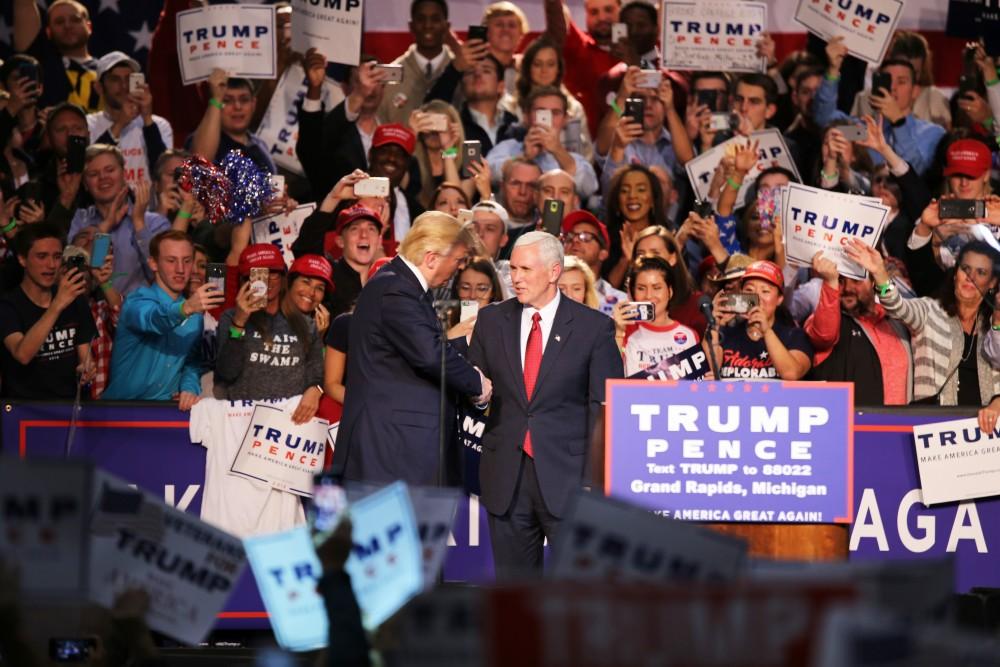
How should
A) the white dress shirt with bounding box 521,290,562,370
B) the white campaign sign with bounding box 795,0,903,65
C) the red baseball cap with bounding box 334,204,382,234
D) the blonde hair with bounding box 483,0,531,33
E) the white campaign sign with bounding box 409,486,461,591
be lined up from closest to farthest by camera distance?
the white campaign sign with bounding box 409,486,461,591, the white dress shirt with bounding box 521,290,562,370, the red baseball cap with bounding box 334,204,382,234, the white campaign sign with bounding box 795,0,903,65, the blonde hair with bounding box 483,0,531,33

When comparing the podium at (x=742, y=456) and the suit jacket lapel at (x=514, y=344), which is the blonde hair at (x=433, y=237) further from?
the podium at (x=742, y=456)

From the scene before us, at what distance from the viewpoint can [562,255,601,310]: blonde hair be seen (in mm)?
8835

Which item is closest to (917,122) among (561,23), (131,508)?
(561,23)

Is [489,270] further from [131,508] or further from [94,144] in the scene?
[131,508]

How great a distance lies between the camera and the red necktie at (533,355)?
7.49m

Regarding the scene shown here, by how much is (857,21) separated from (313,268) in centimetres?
432

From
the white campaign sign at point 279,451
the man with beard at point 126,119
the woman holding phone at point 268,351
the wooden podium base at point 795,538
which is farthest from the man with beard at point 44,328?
the wooden podium base at point 795,538

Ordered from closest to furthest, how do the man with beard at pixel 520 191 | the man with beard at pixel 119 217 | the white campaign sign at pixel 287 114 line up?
the man with beard at pixel 119 217 → the man with beard at pixel 520 191 → the white campaign sign at pixel 287 114

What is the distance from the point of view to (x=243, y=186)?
32.0ft

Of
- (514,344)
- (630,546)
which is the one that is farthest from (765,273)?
(630,546)

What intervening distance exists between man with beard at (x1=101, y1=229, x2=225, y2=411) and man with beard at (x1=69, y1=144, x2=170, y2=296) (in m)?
0.86

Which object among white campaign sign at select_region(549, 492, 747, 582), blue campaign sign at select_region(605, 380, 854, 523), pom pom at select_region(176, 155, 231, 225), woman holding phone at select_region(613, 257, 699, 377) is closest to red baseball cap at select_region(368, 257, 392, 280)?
pom pom at select_region(176, 155, 231, 225)

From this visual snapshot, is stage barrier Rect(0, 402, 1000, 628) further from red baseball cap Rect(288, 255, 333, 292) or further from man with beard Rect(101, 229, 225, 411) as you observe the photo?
red baseball cap Rect(288, 255, 333, 292)

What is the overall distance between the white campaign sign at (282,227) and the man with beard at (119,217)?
2.01ft
